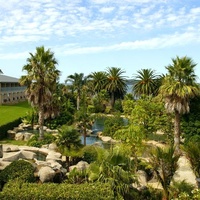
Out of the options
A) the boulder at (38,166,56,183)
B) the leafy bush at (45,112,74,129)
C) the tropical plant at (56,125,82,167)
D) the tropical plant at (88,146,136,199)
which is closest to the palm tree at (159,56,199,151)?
the tropical plant at (56,125,82,167)

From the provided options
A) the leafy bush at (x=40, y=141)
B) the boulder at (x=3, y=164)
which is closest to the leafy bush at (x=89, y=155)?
the boulder at (x=3, y=164)

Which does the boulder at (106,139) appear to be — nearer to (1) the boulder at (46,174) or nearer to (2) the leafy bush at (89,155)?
(2) the leafy bush at (89,155)

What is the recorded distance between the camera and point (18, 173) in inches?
564

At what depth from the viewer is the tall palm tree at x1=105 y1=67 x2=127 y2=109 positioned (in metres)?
58.5

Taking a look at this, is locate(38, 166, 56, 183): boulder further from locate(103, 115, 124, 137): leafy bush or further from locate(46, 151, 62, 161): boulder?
locate(103, 115, 124, 137): leafy bush

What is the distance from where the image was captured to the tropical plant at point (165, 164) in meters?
13.7

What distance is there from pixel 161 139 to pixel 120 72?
27.6 m

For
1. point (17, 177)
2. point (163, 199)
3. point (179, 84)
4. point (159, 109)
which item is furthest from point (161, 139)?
point (17, 177)

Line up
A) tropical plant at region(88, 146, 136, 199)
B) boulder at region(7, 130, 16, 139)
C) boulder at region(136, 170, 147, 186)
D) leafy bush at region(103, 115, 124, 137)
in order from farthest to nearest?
A: 1. leafy bush at region(103, 115, 124, 137)
2. boulder at region(7, 130, 16, 139)
3. boulder at region(136, 170, 147, 186)
4. tropical plant at region(88, 146, 136, 199)

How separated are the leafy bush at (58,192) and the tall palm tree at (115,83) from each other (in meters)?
46.2

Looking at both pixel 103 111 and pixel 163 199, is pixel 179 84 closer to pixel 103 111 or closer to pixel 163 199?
pixel 163 199

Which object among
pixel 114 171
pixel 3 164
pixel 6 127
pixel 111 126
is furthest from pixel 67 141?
pixel 111 126

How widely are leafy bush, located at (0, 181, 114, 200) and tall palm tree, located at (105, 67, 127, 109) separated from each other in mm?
46202

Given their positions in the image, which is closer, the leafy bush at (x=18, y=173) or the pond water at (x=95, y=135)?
the leafy bush at (x=18, y=173)
